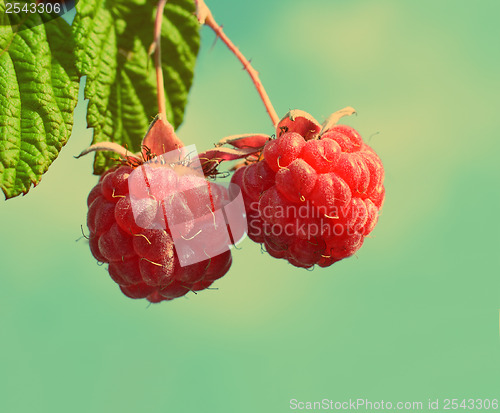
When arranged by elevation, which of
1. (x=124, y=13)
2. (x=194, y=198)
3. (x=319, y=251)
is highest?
(x=124, y=13)

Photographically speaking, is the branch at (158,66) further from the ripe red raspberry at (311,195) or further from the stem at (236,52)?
the ripe red raspberry at (311,195)

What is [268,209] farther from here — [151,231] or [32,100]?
[32,100]

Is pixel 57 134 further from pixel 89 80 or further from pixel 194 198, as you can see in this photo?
pixel 194 198

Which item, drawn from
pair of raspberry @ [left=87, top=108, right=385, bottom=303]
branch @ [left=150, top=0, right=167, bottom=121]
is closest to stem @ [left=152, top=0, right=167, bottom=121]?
branch @ [left=150, top=0, right=167, bottom=121]

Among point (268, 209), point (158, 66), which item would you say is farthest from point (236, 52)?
point (268, 209)

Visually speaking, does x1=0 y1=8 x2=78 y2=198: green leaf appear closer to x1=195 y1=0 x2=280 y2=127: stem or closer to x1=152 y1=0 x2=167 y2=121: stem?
x1=152 y1=0 x2=167 y2=121: stem

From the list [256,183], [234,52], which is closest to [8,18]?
[234,52]
